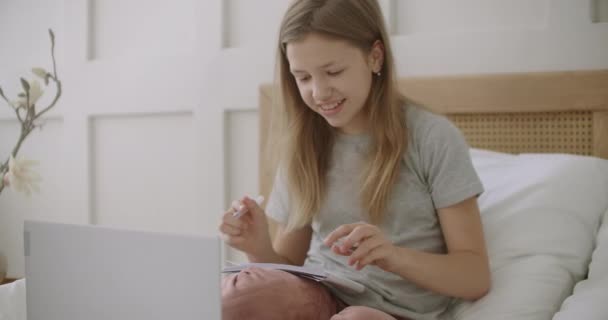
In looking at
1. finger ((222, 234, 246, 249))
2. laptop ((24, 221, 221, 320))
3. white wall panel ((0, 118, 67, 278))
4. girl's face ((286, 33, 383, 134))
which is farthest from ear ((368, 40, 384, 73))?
white wall panel ((0, 118, 67, 278))

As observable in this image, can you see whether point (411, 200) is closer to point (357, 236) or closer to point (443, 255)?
point (443, 255)

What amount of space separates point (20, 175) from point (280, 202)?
565 mm

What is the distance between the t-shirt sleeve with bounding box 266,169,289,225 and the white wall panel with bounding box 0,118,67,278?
116 centimetres

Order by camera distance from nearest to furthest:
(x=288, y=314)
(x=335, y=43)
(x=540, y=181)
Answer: (x=288, y=314), (x=335, y=43), (x=540, y=181)

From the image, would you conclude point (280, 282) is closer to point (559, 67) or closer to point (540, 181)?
point (540, 181)

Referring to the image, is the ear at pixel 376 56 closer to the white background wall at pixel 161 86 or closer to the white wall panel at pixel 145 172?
the white background wall at pixel 161 86

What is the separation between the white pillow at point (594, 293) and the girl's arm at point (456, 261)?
0.42ft

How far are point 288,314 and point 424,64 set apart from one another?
2.65 feet

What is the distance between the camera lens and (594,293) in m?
0.82

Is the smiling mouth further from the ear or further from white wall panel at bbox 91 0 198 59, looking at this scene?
white wall panel at bbox 91 0 198 59

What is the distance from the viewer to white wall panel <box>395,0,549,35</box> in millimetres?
1310

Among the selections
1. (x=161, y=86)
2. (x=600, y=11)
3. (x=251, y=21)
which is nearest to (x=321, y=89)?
(x=600, y=11)

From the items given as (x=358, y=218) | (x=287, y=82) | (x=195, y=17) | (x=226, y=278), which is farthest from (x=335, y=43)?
(x=195, y=17)

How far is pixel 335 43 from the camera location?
952 millimetres
